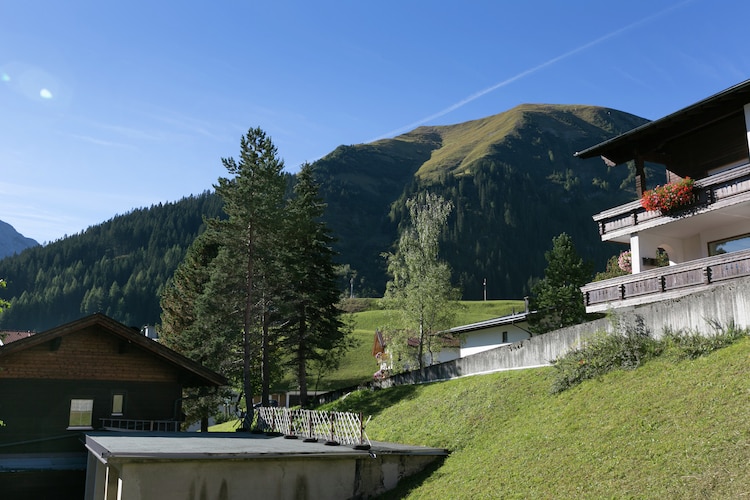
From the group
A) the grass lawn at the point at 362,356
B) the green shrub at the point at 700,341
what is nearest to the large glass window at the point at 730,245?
the green shrub at the point at 700,341

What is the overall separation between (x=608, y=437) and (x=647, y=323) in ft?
21.0

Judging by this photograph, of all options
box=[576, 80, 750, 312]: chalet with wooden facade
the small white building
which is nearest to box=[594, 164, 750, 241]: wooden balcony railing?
box=[576, 80, 750, 312]: chalet with wooden facade

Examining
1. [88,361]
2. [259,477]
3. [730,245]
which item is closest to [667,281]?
[730,245]

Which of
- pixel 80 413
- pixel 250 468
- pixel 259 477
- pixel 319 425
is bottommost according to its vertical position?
pixel 259 477

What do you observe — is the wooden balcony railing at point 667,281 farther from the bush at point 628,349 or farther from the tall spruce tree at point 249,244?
the tall spruce tree at point 249,244

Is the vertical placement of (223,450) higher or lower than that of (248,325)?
lower

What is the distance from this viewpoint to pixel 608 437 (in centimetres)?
1430

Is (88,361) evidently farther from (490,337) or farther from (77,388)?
(490,337)

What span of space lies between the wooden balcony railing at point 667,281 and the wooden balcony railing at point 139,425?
1839 cm

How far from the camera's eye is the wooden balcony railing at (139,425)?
2580cm

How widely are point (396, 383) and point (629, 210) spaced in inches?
585

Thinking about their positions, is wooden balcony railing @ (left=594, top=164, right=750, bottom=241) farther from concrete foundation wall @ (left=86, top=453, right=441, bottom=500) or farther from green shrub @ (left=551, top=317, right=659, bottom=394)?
concrete foundation wall @ (left=86, top=453, right=441, bottom=500)

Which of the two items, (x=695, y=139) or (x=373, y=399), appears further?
(x=373, y=399)

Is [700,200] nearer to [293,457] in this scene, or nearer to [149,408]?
[293,457]
